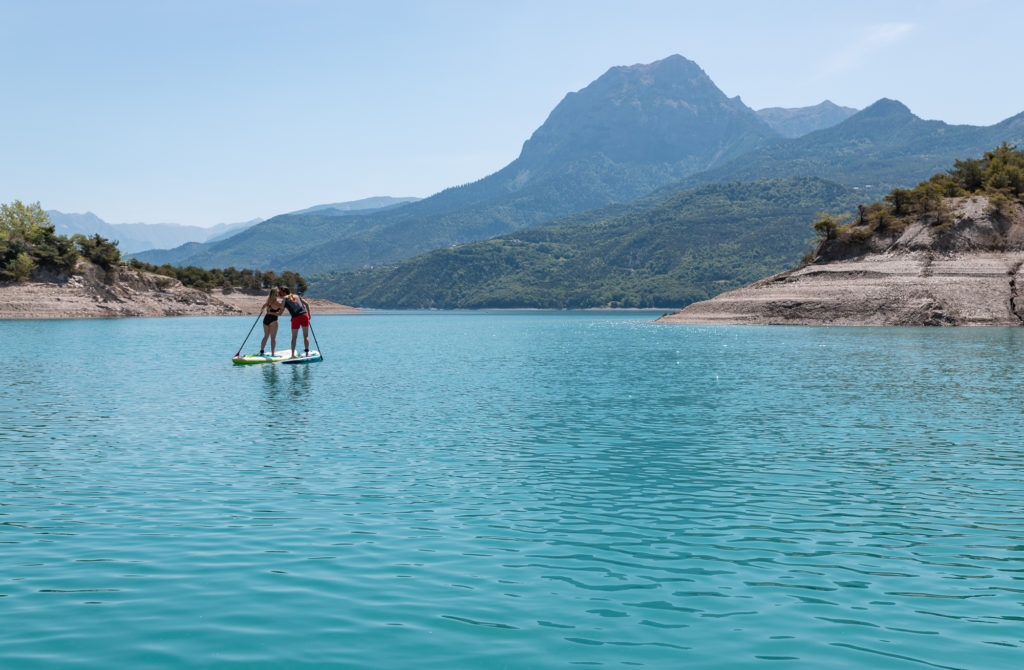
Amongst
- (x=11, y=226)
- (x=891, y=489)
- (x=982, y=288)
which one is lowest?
(x=891, y=489)

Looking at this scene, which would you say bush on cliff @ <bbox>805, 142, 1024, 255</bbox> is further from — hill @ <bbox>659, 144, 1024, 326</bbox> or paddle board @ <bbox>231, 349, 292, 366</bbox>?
paddle board @ <bbox>231, 349, 292, 366</bbox>

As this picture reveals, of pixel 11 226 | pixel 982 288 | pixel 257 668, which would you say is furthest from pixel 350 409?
pixel 11 226

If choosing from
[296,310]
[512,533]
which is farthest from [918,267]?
[512,533]

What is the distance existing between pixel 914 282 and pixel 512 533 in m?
102

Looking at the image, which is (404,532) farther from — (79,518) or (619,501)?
(79,518)

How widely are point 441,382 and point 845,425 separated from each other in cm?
2073

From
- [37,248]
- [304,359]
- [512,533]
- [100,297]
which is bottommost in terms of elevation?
[512,533]

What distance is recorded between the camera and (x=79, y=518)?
1438 cm

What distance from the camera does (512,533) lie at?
13484mm

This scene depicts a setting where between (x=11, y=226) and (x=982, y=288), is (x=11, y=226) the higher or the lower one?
the higher one

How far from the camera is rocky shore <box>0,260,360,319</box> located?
463 feet

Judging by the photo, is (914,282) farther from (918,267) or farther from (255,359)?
(255,359)

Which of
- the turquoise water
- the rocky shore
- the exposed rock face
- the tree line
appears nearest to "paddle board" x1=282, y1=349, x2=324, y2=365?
the turquoise water

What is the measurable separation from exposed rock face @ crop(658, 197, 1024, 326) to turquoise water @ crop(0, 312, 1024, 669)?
243 feet
